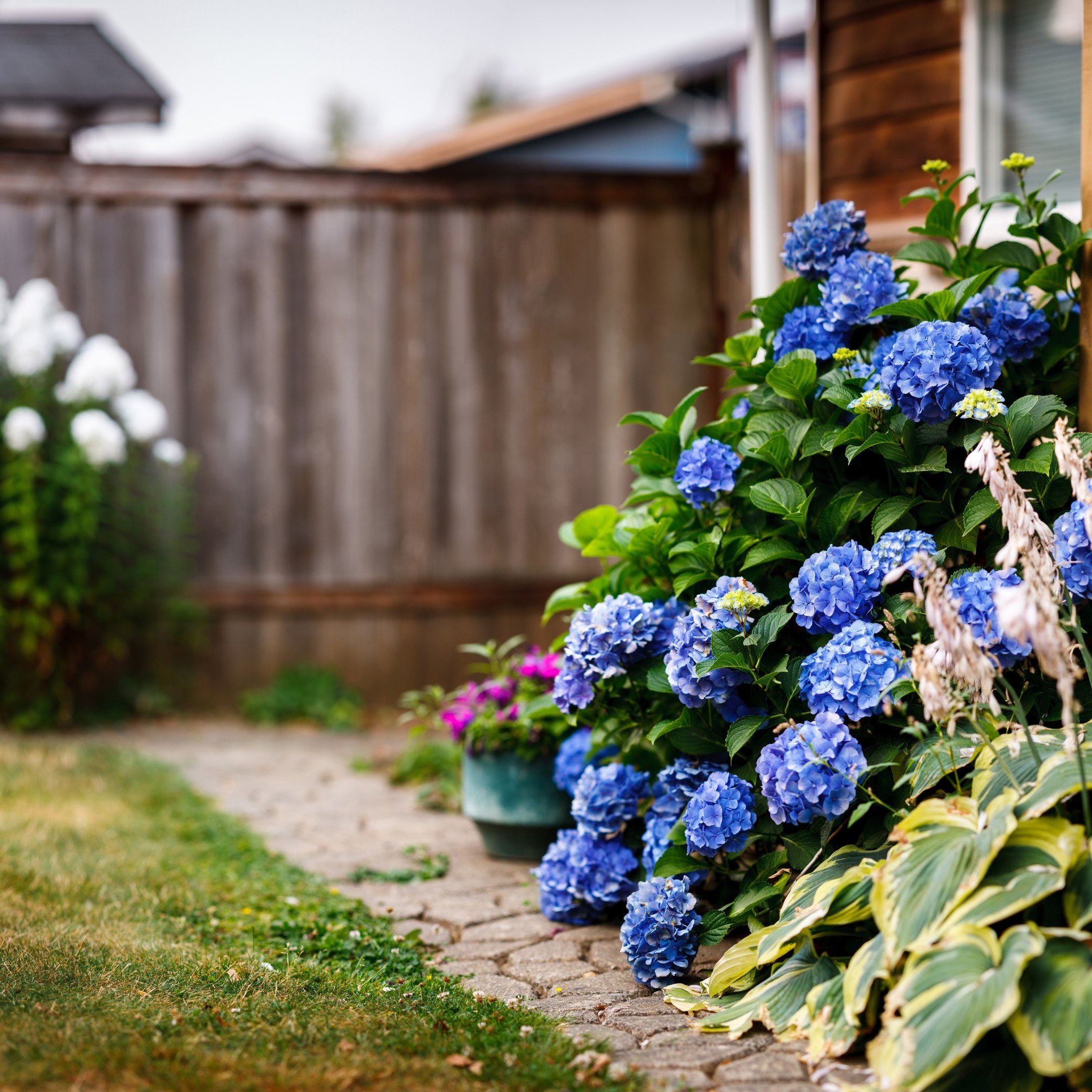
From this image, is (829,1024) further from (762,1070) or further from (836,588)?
(836,588)

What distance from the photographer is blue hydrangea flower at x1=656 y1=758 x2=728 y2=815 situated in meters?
2.26

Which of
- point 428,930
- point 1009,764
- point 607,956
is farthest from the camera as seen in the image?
point 428,930

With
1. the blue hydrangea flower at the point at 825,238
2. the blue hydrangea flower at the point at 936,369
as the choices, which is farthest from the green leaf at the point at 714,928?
the blue hydrangea flower at the point at 825,238

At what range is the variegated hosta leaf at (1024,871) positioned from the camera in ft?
5.16

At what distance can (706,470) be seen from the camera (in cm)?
229

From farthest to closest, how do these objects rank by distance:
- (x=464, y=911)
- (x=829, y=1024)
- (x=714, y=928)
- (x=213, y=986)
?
(x=464, y=911) → (x=714, y=928) → (x=213, y=986) → (x=829, y=1024)

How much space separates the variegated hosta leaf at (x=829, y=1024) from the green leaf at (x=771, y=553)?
28.6 inches

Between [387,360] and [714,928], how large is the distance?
11.3ft

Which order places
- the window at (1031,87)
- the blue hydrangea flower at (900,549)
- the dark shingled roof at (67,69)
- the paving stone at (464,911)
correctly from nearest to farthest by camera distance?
the blue hydrangea flower at (900,549), the paving stone at (464,911), the window at (1031,87), the dark shingled roof at (67,69)

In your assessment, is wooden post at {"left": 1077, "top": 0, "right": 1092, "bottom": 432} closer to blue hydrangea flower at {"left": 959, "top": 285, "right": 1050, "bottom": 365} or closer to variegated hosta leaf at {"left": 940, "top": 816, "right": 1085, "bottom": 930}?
blue hydrangea flower at {"left": 959, "top": 285, "right": 1050, "bottom": 365}

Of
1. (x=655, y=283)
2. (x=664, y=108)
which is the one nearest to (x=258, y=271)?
(x=655, y=283)

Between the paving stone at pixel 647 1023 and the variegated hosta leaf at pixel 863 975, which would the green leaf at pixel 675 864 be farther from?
the variegated hosta leaf at pixel 863 975

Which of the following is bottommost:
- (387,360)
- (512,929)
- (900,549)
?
(512,929)

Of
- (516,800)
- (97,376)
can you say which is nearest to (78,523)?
(97,376)
